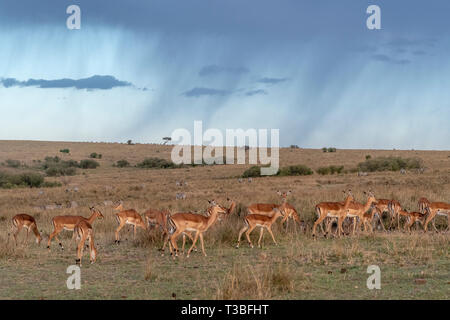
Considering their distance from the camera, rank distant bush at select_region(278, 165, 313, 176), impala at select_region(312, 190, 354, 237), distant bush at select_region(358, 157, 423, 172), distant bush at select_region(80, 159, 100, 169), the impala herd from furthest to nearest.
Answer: distant bush at select_region(80, 159, 100, 169) < distant bush at select_region(358, 157, 423, 172) < distant bush at select_region(278, 165, 313, 176) < impala at select_region(312, 190, 354, 237) < the impala herd

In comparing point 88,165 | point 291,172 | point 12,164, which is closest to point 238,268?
point 291,172

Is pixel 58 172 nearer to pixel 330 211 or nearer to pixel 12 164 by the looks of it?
pixel 12 164

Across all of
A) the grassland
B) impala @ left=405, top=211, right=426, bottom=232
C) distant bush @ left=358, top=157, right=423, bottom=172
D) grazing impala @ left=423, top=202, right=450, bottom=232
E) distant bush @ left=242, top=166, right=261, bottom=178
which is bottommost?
the grassland

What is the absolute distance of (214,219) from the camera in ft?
45.2

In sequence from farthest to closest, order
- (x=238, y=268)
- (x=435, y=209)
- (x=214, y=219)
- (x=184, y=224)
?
1. (x=435, y=209)
2. (x=214, y=219)
3. (x=184, y=224)
4. (x=238, y=268)

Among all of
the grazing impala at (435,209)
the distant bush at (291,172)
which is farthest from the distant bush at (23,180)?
the grazing impala at (435,209)

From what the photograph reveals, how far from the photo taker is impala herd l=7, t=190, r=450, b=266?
1284 cm

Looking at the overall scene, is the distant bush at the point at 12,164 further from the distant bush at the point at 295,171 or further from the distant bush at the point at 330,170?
the distant bush at the point at 330,170

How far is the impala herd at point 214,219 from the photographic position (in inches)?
505

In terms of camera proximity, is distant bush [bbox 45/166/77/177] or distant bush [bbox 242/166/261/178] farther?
distant bush [bbox 45/166/77/177]

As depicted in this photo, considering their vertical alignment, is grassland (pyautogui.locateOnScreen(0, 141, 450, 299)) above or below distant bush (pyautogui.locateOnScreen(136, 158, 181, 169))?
below

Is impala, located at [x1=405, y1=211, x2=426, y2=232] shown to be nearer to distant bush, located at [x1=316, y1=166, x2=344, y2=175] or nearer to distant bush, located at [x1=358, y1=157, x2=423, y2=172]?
distant bush, located at [x1=316, y1=166, x2=344, y2=175]

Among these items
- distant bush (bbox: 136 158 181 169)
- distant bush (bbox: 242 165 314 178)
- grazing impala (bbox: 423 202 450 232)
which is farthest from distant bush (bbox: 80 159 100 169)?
grazing impala (bbox: 423 202 450 232)
